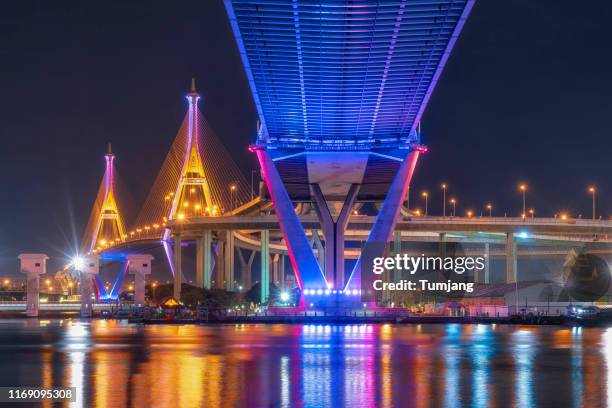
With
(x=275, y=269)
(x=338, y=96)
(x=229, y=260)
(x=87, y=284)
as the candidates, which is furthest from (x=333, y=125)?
(x=275, y=269)

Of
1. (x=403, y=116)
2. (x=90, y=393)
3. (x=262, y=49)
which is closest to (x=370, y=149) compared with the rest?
(x=403, y=116)

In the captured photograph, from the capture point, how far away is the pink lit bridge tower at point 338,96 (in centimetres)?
5250

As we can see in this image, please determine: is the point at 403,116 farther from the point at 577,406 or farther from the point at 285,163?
the point at 577,406

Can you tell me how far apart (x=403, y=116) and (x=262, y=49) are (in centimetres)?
1689

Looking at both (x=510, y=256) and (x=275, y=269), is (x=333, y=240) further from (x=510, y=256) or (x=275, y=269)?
(x=275, y=269)

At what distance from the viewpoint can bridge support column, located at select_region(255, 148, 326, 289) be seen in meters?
76.2

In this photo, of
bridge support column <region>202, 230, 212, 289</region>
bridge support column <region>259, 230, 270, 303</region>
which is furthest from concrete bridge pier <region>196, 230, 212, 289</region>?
bridge support column <region>259, 230, 270, 303</region>

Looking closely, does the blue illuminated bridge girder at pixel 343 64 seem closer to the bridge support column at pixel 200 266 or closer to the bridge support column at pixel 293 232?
the bridge support column at pixel 293 232

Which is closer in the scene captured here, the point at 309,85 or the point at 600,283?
the point at 309,85

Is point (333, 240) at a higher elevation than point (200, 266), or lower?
higher

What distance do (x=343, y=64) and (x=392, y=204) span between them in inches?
800

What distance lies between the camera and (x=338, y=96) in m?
65.2

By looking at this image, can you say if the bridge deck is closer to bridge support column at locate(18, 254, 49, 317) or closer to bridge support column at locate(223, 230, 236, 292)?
bridge support column at locate(223, 230, 236, 292)

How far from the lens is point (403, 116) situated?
70812mm
